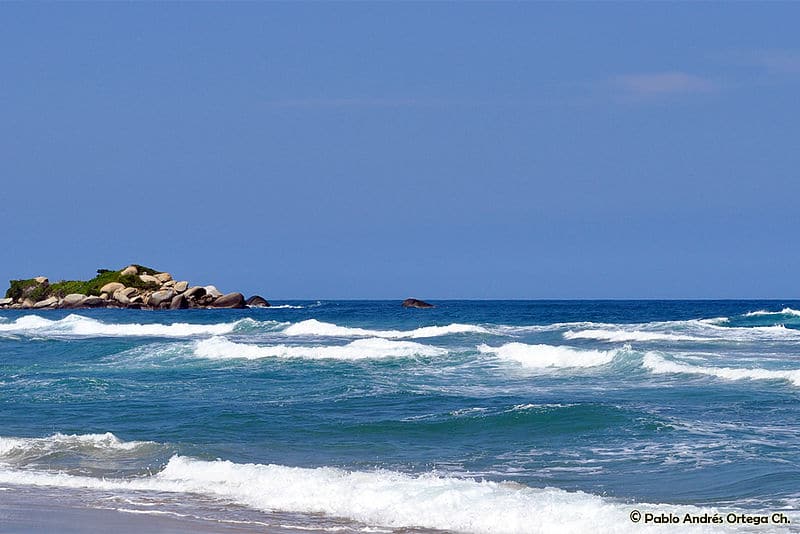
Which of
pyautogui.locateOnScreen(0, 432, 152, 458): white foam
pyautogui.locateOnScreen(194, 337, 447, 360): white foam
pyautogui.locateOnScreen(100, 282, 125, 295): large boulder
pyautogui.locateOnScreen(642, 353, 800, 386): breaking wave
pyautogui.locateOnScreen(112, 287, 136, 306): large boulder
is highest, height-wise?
pyautogui.locateOnScreen(100, 282, 125, 295): large boulder

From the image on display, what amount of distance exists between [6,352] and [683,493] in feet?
96.2

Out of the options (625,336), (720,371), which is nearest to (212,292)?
(625,336)

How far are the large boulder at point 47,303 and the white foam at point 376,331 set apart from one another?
4324cm

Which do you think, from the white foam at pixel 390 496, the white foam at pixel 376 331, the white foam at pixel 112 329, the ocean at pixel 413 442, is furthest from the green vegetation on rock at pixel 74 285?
the white foam at pixel 390 496

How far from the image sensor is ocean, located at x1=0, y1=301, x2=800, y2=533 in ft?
33.4

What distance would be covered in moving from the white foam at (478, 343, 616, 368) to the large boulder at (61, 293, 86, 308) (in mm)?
61945

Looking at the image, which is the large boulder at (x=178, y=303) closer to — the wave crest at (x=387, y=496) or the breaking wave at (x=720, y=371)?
the breaking wave at (x=720, y=371)

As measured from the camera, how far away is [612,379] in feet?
75.8

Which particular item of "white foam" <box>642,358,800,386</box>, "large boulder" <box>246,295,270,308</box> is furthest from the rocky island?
"white foam" <box>642,358,800,386</box>

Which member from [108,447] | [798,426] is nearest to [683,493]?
[798,426]

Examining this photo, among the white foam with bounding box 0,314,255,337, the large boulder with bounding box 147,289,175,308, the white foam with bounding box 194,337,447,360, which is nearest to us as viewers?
the white foam with bounding box 194,337,447,360

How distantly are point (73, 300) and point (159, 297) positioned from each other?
11.2 metres

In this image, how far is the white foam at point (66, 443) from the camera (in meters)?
14.4

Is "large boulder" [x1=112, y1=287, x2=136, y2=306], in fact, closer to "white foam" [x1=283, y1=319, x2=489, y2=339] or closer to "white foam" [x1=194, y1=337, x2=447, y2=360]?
"white foam" [x1=283, y1=319, x2=489, y2=339]
